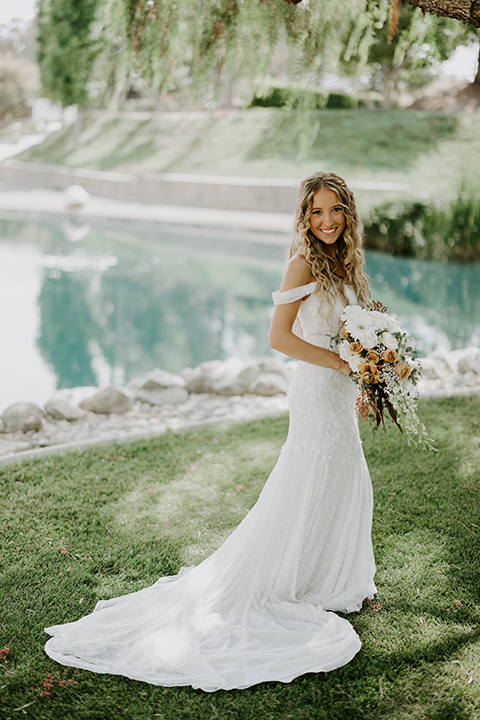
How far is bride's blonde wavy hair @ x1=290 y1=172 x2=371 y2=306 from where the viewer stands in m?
2.96

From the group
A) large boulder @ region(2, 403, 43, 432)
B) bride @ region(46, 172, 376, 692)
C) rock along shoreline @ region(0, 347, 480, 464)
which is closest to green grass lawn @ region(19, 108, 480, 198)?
rock along shoreline @ region(0, 347, 480, 464)

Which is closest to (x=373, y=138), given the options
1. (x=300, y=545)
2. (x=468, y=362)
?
(x=468, y=362)

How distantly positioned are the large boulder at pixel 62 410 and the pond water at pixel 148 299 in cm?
128

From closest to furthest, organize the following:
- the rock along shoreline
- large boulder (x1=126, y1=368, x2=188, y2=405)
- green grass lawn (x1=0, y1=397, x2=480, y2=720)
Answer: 1. green grass lawn (x1=0, y1=397, x2=480, y2=720)
2. the rock along shoreline
3. large boulder (x1=126, y1=368, x2=188, y2=405)

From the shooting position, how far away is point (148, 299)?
11570mm

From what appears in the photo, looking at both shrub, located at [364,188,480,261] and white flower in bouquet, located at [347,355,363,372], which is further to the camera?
shrub, located at [364,188,480,261]

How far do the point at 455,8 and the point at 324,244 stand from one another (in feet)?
3.78

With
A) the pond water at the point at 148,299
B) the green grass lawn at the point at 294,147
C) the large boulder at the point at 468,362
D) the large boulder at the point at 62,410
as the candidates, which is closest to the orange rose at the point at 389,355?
the pond water at the point at 148,299

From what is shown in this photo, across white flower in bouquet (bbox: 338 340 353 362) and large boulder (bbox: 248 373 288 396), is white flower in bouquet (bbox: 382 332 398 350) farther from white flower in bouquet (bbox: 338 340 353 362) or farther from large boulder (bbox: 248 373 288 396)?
large boulder (bbox: 248 373 288 396)

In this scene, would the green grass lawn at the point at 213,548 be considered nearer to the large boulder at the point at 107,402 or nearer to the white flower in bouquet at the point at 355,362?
the large boulder at the point at 107,402

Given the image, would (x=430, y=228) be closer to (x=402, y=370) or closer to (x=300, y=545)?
(x=402, y=370)

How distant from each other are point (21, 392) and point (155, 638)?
16.9 feet

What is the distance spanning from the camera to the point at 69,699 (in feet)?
8.34

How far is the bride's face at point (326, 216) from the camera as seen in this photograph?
295 centimetres
